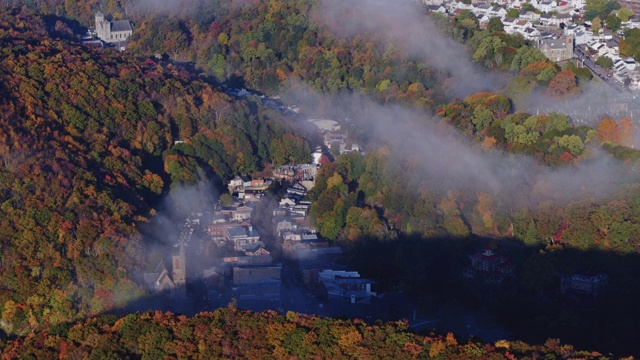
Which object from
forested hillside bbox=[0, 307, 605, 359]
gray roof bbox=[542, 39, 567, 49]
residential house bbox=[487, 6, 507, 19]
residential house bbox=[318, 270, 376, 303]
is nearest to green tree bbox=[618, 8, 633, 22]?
residential house bbox=[487, 6, 507, 19]

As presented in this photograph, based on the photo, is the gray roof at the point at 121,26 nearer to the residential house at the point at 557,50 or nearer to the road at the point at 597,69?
the residential house at the point at 557,50

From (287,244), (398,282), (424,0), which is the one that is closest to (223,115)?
(287,244)

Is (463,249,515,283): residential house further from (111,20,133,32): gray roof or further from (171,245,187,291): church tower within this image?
(111,20,133,32): gray roof

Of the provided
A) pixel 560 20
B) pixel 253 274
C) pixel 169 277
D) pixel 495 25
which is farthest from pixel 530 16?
pixel 169 277

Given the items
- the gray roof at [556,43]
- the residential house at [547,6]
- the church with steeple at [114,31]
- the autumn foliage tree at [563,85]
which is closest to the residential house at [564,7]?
the residential house at [547,6]

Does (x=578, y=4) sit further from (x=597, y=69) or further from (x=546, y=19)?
(x=597, y=69)

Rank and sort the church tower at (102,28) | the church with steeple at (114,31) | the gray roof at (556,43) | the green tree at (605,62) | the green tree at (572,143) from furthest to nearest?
the church tower at (102,28) < the church with steeple at (114,31) < the gray roof at (556,43) < the green tree at (605,62) < the green tree at (572,143)
